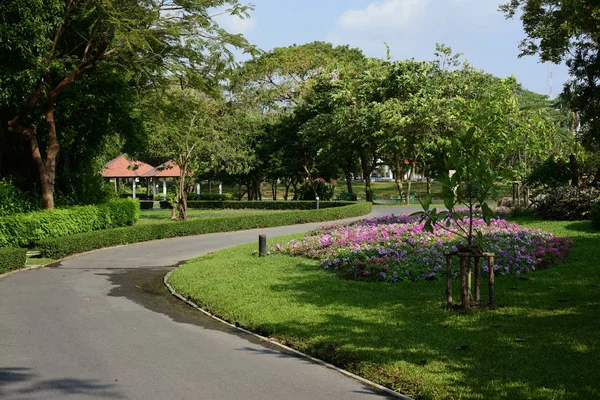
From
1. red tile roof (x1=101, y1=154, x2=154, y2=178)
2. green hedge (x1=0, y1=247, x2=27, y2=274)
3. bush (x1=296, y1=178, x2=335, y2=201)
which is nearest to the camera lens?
green hedge (x1=0, y1=247, x2=27, y2=274)

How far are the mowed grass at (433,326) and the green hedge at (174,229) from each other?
8320 millimetres

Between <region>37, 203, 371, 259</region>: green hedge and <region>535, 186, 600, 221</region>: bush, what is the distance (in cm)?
1346

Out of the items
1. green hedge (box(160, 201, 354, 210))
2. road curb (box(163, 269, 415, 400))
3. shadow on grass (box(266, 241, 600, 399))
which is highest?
green hedge (box(160, 201, 354, 210))

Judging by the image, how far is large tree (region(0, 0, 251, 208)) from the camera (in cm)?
2142

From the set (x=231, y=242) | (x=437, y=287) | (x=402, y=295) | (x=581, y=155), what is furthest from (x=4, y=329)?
(x=581, y=155)

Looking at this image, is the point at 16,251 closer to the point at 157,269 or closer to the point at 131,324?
the point at 157,269

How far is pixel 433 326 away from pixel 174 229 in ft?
66.8

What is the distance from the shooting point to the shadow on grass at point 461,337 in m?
6.49

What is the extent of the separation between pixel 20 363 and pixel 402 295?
21.2 feet

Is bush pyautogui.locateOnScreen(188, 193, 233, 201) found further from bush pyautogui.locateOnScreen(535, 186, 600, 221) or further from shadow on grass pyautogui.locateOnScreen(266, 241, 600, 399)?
shadow on grass pyautogui.locateOnScreen(266, 241, 600, 399)

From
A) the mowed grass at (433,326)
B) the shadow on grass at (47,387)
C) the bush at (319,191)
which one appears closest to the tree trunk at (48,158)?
the mowed grass at (433,326)

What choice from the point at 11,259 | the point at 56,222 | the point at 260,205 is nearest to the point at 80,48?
the point at 56,222

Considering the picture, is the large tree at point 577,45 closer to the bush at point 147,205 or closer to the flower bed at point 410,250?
the flower bed at point 410,250

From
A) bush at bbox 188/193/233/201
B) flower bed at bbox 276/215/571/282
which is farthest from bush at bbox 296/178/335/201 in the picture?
flower bed at bbox 276/215/571/282
